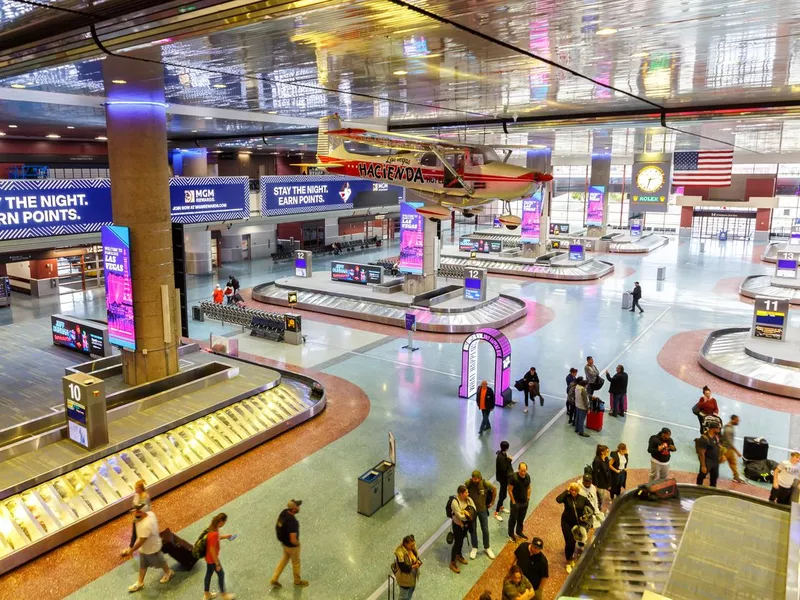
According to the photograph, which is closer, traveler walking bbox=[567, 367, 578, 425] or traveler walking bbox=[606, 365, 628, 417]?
traveler walking bbox=[567, 367, 578, 425]

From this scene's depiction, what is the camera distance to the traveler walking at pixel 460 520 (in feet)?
25.5

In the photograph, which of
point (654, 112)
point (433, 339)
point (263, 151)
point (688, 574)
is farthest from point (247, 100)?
point (263, 151)

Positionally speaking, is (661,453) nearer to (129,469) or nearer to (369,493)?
(369,493)

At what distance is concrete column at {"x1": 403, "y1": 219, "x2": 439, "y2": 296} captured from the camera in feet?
76.7

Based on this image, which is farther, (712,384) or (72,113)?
(72,113)

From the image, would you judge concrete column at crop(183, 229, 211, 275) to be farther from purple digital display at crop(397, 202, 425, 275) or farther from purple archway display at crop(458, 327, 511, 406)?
purple archway display at crop(458, 327, 511, 406)

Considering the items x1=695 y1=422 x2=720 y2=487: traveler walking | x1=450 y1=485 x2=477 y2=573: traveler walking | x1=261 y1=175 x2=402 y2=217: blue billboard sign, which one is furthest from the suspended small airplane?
x1=450 y1=485 x2=477 y2=573: traveler walking

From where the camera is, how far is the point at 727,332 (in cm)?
1897

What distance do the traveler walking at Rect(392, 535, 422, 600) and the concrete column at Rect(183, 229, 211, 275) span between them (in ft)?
89.8

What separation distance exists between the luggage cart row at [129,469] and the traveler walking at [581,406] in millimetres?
5683

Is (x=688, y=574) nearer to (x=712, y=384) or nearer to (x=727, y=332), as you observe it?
(x=712, y=384)

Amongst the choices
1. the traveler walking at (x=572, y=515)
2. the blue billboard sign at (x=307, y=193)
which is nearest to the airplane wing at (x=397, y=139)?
the blue billboard sign at (x=307, y=193)

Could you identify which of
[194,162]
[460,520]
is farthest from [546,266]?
[460,520]

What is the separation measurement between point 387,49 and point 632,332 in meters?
14.9
